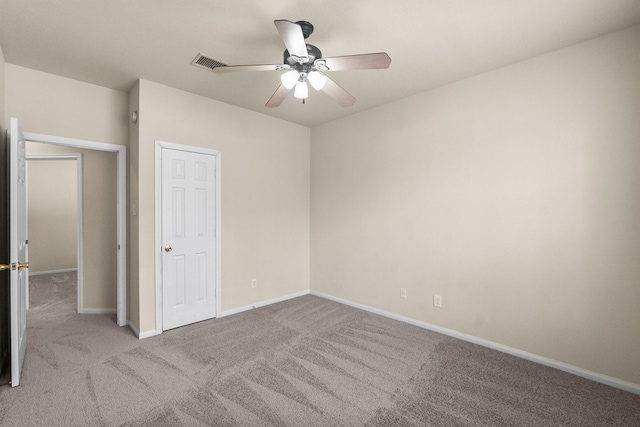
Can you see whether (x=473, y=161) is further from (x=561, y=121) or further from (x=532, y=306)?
(x=532, y=306)

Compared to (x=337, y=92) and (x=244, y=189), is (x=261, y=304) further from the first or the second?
(x=337, y=92)

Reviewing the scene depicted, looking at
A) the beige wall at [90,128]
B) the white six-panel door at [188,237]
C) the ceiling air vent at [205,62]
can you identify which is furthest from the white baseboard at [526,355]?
the beige wall at [90,128]

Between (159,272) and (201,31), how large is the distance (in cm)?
241

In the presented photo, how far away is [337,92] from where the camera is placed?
7.83ft

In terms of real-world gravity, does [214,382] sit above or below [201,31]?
below

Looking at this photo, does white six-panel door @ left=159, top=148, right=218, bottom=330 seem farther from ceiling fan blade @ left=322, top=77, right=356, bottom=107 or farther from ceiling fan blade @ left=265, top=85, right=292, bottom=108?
ceiling fan blade @ left=322, top=77, right=356, bottom=107

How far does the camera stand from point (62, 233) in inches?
250

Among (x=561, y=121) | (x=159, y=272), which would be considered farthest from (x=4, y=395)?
(x=561, y=121)

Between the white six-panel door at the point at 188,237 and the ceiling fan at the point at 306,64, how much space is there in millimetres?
1626

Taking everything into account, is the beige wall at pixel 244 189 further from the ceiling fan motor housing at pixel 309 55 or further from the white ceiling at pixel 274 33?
the ceiling fan motor housing at pixel 309 55

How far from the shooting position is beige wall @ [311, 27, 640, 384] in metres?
2.29

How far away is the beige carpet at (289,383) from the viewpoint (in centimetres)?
193

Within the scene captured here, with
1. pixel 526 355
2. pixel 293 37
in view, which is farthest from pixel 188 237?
pixel 526 355

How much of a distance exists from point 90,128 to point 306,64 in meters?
2.59
